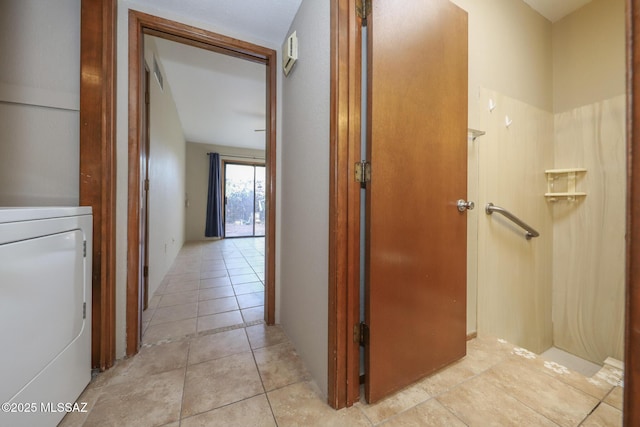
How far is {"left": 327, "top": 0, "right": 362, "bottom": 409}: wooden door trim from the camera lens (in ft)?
3.19

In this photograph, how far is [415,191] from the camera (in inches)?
42.9

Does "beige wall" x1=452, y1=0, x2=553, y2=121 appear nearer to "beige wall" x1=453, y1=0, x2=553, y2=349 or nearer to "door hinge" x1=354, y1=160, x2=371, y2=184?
"beige wall" x1=453, y1=0, x2=553, y2=349

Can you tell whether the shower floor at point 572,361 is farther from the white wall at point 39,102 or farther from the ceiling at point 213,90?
the ceiling at point 213,90

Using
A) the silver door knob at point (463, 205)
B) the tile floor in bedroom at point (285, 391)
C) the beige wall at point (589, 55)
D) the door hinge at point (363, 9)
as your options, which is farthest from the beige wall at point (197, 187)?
the beige wall at point (589, 55)

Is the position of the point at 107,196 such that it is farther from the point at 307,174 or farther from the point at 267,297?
the point at 267,297

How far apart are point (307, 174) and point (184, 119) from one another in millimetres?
4196

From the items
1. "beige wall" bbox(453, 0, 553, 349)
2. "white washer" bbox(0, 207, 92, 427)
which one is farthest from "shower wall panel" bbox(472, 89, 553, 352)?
"white washer" bbox(0, 207, 92, 427)

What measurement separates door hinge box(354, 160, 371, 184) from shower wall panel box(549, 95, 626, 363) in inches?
83.5

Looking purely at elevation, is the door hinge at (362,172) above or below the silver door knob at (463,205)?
above

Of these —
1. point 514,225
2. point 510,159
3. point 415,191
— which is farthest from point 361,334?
point 510,159

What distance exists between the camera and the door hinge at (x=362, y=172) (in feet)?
3.28

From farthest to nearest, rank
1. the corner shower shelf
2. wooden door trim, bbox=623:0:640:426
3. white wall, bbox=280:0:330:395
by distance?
the corner shower shelf < white wall, bbox=280:0:330:395 < wooden door trim, bbox=623:0:640:426

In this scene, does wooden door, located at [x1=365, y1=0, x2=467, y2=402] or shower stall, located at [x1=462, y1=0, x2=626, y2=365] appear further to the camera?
shower stall, located at [x1=462, y1=0, x2=626, y2=365]

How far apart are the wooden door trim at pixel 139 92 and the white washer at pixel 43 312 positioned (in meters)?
0.25
